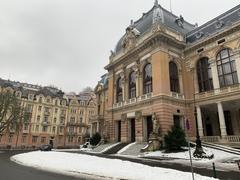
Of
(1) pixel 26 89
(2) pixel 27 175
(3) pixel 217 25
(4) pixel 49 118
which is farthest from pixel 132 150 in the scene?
(1) pixel 26 89

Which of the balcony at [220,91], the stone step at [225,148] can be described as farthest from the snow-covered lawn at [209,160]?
the balcony at [220,91]

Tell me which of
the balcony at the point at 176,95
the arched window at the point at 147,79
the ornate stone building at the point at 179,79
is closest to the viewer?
the ornate stone building at the point at 179,79

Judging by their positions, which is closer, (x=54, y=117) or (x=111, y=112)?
(x=111, y=112)

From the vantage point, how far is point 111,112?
38344 mm

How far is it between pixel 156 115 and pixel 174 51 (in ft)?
37.1

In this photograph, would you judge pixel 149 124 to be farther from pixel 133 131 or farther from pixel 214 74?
Result: pixel 214 74

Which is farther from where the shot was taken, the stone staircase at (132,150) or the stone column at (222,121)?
the stone column at (222,121)

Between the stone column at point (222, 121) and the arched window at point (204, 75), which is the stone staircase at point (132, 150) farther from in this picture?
the arched window at point (204, 75)

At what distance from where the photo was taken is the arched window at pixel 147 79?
32.1 meters

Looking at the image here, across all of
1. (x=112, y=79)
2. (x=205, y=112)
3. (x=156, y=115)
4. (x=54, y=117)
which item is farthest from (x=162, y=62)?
(x=54, y=117)

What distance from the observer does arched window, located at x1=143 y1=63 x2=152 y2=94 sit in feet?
105

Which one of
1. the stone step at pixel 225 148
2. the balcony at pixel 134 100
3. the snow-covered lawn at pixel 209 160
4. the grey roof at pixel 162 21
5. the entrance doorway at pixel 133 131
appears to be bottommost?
the snow-covered lawn at pixel 209 160

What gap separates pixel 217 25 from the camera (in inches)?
1209

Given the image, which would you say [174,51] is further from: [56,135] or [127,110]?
[56,135]
